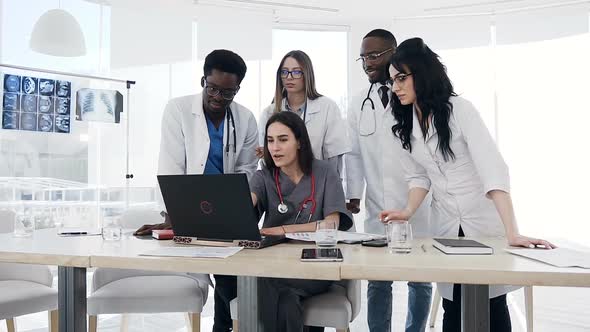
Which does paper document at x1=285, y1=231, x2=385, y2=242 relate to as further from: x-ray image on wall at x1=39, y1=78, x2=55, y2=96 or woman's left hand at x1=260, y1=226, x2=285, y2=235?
x-ray image on wall at x1=39, y1=78, x2=55, y2=96

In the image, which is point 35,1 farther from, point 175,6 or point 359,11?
point 359,11

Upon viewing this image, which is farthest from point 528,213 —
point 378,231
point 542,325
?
point 378,231

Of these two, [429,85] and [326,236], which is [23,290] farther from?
[429,85]

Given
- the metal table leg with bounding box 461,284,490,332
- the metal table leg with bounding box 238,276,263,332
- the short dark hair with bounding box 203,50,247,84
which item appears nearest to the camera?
the metal table leg with bounding box 461,284,490,332

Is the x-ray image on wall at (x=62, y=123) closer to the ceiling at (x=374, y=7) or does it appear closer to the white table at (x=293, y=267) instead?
the ceiling at (x=374, y=7)

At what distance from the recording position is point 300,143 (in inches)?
78.5

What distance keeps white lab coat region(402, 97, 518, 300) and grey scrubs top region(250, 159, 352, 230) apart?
334 millimetres

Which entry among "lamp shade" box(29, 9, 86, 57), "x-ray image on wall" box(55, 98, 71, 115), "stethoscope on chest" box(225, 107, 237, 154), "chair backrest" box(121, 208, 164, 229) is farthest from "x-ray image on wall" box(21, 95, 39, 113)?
"stethoscope on chest" box(225, 107, 237, 154)

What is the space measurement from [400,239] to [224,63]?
3.83 feet

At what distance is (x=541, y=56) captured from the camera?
5020 mm

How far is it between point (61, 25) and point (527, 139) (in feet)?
14.4

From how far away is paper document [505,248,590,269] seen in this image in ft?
3.82

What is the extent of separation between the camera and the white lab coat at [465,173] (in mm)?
1621

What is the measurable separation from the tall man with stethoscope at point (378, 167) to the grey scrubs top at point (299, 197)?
35 centimetres
